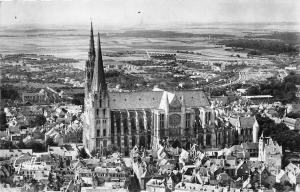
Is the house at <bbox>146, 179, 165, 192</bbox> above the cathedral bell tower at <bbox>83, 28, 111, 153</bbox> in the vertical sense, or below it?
below

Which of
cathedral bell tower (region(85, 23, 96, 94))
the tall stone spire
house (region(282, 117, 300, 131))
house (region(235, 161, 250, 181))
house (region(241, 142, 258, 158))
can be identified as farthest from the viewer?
house (region(282, 117, 300, 131))

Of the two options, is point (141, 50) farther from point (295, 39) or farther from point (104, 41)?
point (295, 39)

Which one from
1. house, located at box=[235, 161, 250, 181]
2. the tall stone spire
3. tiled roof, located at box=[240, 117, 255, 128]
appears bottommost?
house, located at box=[235, 161, 250, 181]

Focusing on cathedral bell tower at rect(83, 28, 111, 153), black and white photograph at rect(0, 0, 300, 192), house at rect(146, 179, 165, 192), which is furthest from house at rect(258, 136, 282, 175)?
cathedral bell tower at rect(83, 28, 111, 153)

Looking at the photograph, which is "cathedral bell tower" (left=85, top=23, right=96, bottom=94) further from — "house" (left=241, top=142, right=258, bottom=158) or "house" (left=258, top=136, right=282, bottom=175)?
"house" (left=258, top=136, right=282, bottom=175)

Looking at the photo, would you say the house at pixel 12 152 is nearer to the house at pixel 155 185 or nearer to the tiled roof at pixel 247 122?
the house at pixel 155 185

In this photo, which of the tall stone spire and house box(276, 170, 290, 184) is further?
the tall stone spire
